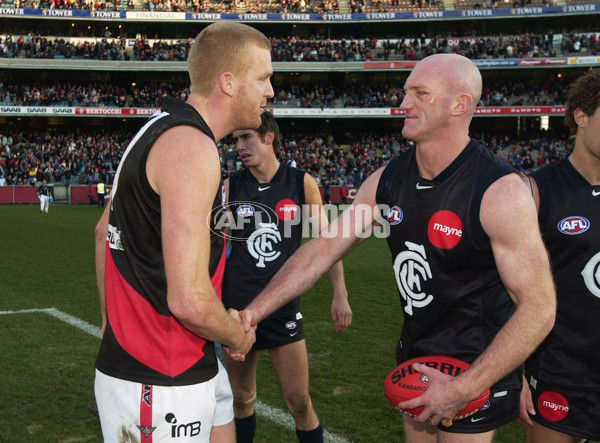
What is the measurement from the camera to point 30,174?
35062mm

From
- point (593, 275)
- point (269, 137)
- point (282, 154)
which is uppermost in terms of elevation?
point (269, 137)

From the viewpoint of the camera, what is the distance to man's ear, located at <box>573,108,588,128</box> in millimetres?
3312

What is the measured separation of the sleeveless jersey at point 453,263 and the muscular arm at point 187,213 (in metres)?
1.09

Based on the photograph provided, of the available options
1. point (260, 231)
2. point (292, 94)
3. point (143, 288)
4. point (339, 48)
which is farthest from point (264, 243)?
point (339, 48)

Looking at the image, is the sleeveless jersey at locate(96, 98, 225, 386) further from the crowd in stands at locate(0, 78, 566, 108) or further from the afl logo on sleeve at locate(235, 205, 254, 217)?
the crowd in stands at locate(0, 78, 566, 108)

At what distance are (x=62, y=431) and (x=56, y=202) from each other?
105 feet

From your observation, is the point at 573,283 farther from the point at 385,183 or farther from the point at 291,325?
the point at 291,325

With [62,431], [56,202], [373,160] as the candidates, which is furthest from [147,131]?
[373,160]

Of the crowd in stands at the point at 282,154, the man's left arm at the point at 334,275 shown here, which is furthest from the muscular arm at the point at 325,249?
the crowd in stands at the point at 282,154

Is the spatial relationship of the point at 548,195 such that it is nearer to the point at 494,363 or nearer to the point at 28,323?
the point at 494,363

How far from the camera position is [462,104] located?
2.77m

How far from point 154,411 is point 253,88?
140cm

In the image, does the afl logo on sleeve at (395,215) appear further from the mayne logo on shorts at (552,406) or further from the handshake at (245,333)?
the mayne logo on shorts at (552,406)

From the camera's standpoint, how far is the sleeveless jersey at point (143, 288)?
226cm
